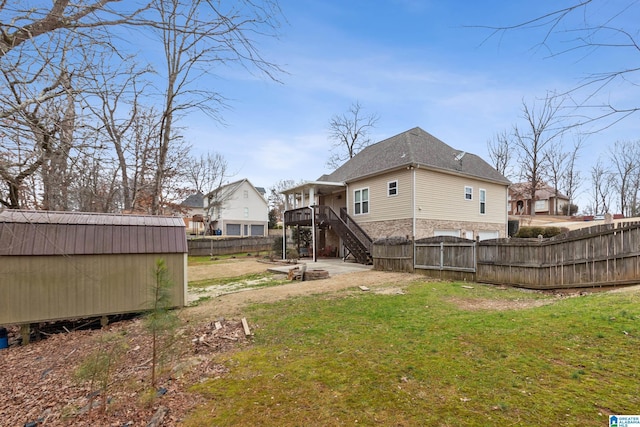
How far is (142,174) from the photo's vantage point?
11.4 metres

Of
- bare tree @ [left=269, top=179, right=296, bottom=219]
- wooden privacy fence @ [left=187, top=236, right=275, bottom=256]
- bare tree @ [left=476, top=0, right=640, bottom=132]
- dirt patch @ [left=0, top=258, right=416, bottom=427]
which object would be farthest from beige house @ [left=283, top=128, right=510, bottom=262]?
bare tree @ [left=269, top=179, right=296, bottom=219]

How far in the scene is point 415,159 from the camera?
1542 centimetres

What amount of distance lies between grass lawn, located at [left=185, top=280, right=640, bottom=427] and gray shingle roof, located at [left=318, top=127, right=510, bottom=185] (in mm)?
11056

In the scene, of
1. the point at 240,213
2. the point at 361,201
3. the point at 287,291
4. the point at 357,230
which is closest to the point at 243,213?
the point at 240,213

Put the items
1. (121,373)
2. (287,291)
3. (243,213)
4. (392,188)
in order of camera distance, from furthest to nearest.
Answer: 1. (243,213)
2. (392,188)
3. (287,291)
4. (121,373)

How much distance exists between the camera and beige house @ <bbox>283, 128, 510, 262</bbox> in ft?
51.3

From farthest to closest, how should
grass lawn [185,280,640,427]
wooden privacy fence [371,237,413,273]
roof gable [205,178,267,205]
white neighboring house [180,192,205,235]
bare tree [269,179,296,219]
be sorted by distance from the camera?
bare tree [269,179,296,219] → white neighboring house [180,192,205,235] → roof gable [205,178,267,205] → wooden privacy fence [371,237,413,273] → grass lawn [185,280,640,427]

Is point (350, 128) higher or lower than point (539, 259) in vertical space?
higher

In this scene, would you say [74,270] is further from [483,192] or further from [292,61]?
[483,192]

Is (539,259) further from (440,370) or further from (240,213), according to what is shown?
(240,213)

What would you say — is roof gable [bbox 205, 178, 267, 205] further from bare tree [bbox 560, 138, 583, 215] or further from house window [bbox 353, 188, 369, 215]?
bare tree [bbox 560, 138, 583, 215]

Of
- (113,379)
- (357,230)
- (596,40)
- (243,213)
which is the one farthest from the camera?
(243,213)

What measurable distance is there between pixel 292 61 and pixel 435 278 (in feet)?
32.3

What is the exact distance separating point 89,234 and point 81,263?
0.69 metres
